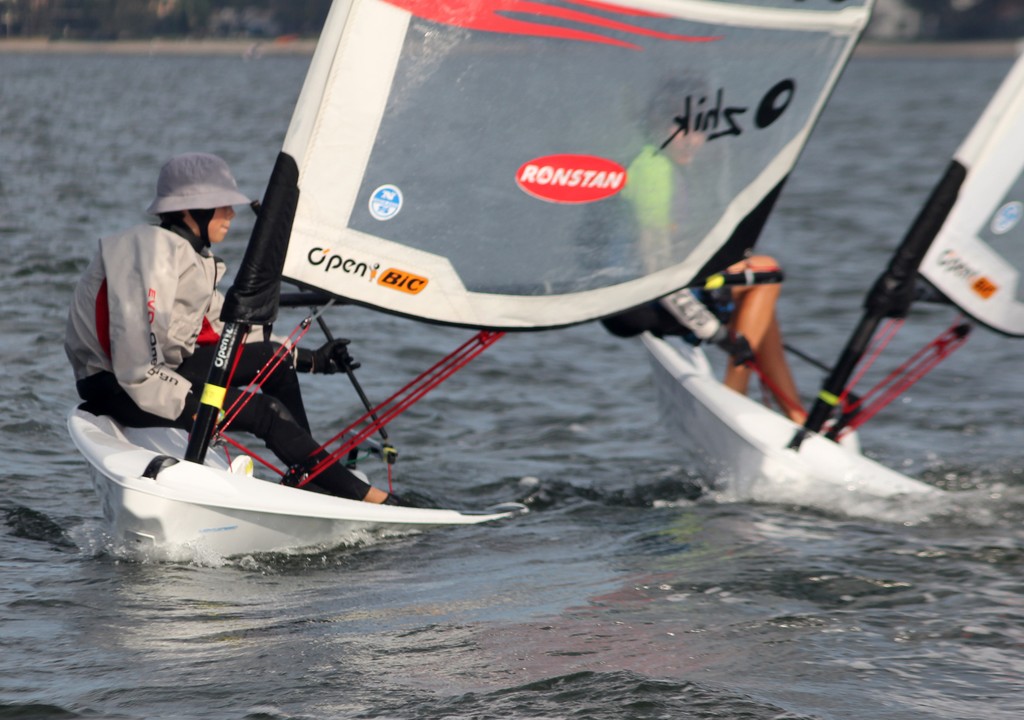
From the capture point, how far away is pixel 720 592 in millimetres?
4609

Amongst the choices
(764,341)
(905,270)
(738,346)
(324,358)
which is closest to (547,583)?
(324,358)

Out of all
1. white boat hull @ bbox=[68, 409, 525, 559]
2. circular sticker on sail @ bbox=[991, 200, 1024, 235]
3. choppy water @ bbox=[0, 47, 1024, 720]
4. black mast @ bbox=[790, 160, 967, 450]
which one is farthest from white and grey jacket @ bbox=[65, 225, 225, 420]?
circular sticker on sail @ bbox=[991, 200, 1024, 235]

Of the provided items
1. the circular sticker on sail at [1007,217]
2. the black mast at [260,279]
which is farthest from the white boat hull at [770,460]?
the black mast at [260,279]

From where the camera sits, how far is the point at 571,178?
4848mm

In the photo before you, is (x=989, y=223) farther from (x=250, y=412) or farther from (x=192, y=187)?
(x=192, y=187)

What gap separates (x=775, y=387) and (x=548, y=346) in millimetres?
3015

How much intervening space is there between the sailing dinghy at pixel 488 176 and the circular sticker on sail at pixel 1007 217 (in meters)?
0.96

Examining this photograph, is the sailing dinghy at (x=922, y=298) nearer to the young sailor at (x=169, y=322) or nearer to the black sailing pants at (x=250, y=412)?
the black sailing pants at (x=250, y=412)

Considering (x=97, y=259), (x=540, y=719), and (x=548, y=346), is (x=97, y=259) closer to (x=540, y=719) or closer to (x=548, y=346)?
(x=540, y=719)

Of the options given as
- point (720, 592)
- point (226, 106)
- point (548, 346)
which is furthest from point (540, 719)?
point (226, 106)

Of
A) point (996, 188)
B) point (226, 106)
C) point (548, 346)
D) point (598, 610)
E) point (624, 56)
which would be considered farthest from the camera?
point (226, 106)

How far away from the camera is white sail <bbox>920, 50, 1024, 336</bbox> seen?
5.74 m

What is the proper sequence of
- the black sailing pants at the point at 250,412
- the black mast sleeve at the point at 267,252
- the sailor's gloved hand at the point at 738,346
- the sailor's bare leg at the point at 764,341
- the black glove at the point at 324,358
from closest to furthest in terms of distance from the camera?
1. the black mast sleeve at the point at 267,252
2. the black sailing pants at the point at 250,412
3. the black glove at the point at 324,358
4. the sailor's gloved hand at the point at 738,346
5. the sailor's bare leg at the point at 764,341

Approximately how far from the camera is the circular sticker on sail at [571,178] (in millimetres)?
4766
